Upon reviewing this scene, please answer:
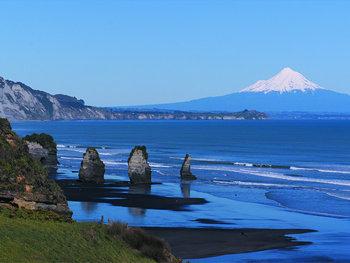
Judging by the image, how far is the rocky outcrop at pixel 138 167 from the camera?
87625 millimetres

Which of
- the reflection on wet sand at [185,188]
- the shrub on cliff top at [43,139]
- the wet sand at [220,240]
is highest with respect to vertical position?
the shrub on cliff top at [43,139]

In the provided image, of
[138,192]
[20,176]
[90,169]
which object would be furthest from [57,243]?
[90,169]

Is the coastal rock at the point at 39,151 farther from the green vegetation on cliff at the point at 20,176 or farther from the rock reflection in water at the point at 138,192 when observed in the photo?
the green vegetation on cliff at the point at 20,176

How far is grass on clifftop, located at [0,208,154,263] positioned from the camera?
29.6 m

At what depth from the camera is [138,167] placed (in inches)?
3465

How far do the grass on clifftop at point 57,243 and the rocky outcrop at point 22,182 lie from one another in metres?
1.02

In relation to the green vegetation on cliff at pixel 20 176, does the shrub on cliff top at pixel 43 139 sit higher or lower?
lower

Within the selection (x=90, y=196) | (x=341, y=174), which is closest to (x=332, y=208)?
(x=90, y=196)

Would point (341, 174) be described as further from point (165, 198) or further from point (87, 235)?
point (87, 235)

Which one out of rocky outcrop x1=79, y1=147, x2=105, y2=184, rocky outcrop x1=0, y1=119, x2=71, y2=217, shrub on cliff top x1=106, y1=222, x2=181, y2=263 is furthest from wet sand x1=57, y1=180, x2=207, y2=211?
shrub on cliff top x1=106, y1=222, x2=181, y2=263

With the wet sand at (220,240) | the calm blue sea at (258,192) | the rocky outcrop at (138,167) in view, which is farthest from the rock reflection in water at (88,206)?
the rocky outcrop at (138,167)

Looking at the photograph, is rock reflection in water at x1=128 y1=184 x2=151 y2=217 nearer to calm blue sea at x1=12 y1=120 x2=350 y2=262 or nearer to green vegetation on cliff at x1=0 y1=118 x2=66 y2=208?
calm blue sea at x1=12 y1=120 x2=350 y2=262

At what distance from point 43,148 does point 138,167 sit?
97.1ft

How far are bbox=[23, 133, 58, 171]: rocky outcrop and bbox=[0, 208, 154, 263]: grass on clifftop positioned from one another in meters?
74.6
